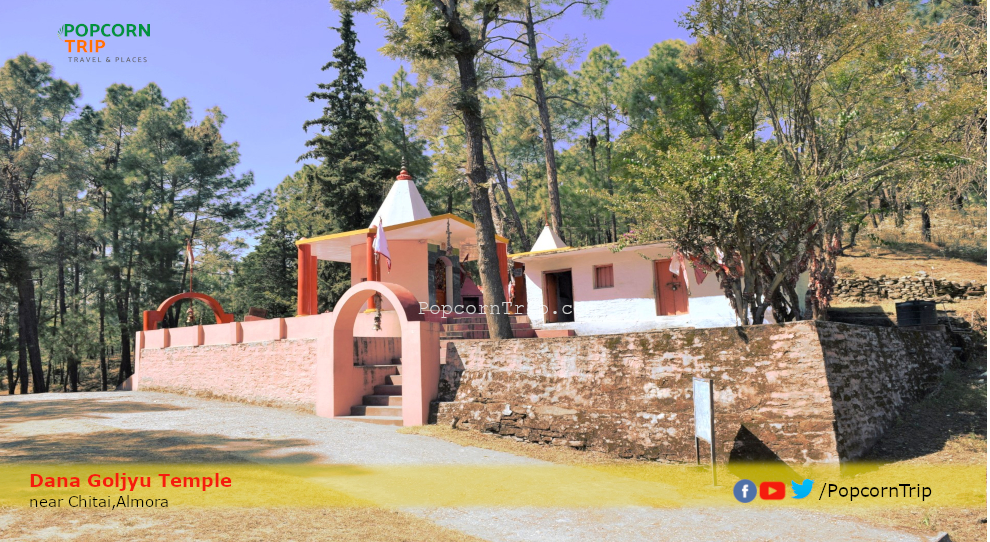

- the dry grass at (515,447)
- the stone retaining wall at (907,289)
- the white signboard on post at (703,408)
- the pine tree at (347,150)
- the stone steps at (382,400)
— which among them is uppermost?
the pine tree at (347,150)

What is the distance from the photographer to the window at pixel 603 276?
18219 mm

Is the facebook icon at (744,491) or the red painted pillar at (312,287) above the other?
the red painted pillar at (312,287)

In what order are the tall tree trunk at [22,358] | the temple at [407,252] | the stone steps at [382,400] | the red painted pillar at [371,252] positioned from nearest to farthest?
the stone steps at [382,400], the red painted pillar at [371,252], the temple at [407,252], the tall tree trunk at [22,358]

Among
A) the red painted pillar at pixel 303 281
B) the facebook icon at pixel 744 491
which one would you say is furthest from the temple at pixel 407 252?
the facebook icon at pixel 744 491

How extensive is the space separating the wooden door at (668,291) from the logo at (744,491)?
32.2 feet

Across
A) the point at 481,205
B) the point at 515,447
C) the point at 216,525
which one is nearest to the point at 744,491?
the point at 515,447

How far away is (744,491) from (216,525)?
18.3ft

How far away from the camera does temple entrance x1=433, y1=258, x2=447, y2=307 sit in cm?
1892

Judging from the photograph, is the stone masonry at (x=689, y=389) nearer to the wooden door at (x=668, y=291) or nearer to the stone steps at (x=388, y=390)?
the stone steps at (x=388, y=390)

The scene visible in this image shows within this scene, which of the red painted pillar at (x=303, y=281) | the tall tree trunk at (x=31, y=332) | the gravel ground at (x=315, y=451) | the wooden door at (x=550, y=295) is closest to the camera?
the gravel ground at (x=315, y=451)

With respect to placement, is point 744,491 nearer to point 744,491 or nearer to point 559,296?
point 744,491

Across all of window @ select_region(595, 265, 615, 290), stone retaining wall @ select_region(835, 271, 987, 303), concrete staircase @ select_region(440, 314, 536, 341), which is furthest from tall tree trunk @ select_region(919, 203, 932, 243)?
concrete staircase @ select_region(440, 314, 536, 341)

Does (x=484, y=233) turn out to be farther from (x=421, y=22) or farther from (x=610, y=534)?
(x=610, y=534)

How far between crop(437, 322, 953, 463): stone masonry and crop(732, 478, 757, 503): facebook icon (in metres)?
0.58
